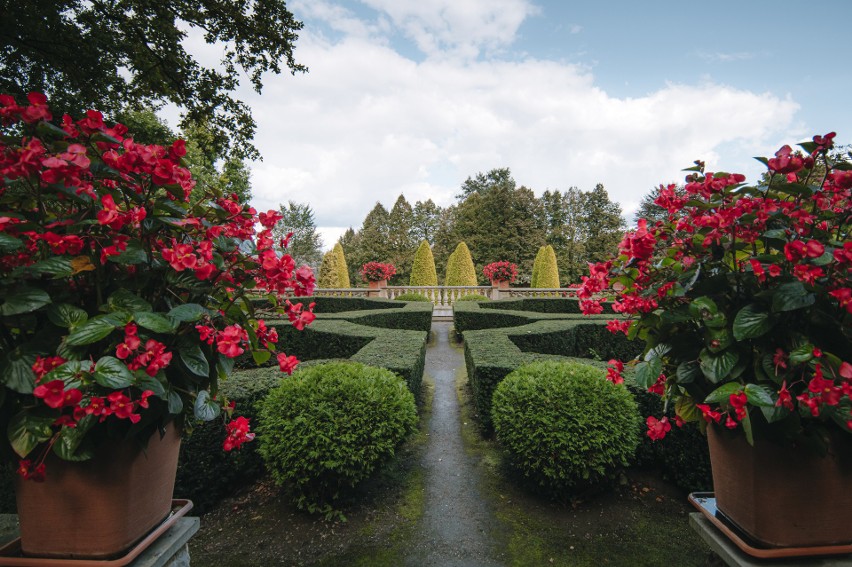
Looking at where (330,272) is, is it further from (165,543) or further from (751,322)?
(751,322)

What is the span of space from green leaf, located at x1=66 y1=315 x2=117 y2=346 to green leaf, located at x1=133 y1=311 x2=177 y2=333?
62 mm

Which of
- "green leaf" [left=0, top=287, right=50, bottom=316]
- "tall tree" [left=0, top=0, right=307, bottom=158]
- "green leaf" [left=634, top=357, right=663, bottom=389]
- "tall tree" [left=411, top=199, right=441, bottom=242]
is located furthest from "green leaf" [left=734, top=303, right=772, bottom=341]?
"tall tree" [left=411, top=199, right=441, bottom=242]

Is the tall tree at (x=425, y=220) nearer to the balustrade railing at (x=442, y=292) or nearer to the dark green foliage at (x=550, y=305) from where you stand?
the balustrade railing at (x=442, y=292)

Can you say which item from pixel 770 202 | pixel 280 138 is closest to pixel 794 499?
pixel 770 202

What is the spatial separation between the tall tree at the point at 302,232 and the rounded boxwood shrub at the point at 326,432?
1757 inches

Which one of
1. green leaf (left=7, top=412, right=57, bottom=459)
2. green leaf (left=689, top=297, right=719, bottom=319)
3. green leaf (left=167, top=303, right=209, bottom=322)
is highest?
green leaf (left=167, top=303, right=209, bottom=322)

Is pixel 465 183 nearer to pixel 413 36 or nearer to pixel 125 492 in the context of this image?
pixel 413 36

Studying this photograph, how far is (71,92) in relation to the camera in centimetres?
719

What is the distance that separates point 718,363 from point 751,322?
0.54 ft

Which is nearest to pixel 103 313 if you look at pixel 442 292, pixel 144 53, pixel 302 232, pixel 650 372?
pixel 650 372

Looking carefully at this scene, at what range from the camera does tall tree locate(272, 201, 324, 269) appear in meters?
46.8

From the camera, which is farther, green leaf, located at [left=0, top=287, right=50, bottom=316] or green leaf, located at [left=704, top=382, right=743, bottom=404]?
green leaf, located at [left=704, top=382, right=743, bottom=404]

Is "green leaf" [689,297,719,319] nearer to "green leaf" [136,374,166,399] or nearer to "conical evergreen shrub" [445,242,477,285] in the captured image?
"green leaf" [136,374,166,399]

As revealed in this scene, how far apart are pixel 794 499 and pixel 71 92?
10.6 m
